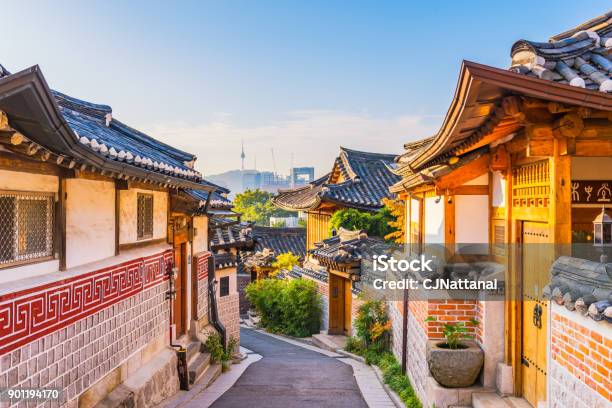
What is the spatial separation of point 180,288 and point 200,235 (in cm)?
267

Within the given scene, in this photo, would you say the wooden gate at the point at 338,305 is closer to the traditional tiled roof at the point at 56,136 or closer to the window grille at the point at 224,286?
the window grille at the point at 224,286

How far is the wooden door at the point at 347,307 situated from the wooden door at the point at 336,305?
16cm

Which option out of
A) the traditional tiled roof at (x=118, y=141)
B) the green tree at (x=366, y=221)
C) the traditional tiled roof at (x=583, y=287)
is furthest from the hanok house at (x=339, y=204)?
the traditional tiled roof at (x=583, y=287)

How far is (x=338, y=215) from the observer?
74.4 feet

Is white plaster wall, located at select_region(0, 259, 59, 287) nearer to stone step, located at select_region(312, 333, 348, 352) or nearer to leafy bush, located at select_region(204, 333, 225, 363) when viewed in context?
leafy bush, located at select_region(204, 333, 225, 363)

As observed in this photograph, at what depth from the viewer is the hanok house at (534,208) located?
4.79 meters

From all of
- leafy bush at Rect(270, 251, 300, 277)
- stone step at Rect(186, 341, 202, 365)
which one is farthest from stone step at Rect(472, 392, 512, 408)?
leafy bush at Rect(270, 251, 300, 277)

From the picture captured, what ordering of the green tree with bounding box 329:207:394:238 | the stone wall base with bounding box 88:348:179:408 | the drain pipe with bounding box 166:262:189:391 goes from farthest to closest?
the green tree with bounding box 329:207:394:238 < the drain pipe with bounding box 166:262:189:391 < the stone wall base with bounding box 88:348:179:408

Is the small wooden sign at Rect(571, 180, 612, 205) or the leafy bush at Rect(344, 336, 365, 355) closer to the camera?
the small wooden sign at Rect(571, 180, 612, 205)

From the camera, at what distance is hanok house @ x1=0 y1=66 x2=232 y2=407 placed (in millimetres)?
5012

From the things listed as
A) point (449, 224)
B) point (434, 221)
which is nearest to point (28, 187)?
point (449, 224)

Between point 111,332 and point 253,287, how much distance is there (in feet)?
59.3

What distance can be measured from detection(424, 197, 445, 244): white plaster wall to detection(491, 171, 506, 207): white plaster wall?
87 cm

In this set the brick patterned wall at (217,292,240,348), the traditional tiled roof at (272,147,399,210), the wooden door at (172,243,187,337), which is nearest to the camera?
the wooden door at (172,243,187,337)
